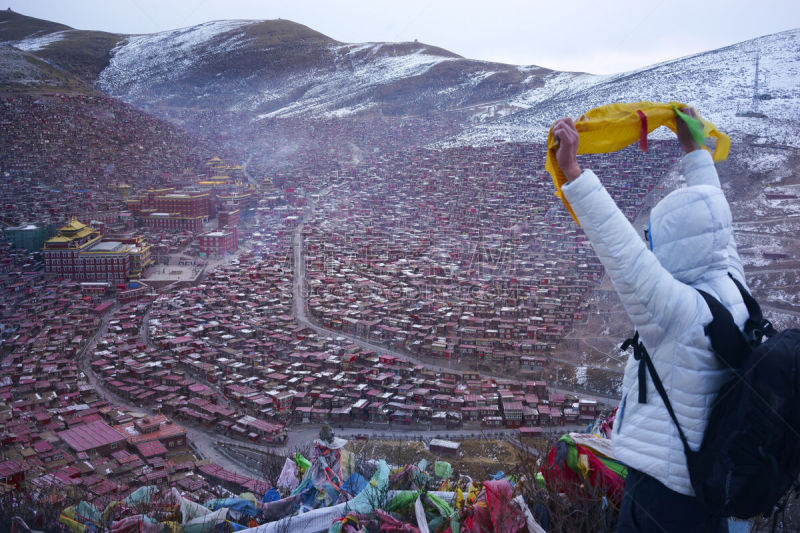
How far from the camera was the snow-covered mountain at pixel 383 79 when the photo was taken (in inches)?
710

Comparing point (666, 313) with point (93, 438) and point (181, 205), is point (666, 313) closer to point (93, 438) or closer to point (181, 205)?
point (93, 438)

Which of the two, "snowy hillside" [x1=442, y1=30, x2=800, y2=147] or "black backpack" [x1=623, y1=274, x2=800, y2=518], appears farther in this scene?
"snowy hillside" [x1=442, y1=30, x2=800, y2=147]

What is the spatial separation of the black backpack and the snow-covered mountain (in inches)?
540

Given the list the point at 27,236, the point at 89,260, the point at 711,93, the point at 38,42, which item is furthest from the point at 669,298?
the point at 38,42

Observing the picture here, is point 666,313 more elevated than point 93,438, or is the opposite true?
point 666,313

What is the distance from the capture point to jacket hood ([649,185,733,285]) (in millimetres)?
725

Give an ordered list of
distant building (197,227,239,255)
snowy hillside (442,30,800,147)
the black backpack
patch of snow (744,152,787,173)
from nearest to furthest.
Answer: the black backpack
patch of snow (744,152,787,173)
distant building (197,227,239,255)
snowy hillside (442,30,800,147)

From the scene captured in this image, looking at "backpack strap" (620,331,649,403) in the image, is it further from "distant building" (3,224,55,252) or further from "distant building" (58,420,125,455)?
"distant building" (3,224,55,252)

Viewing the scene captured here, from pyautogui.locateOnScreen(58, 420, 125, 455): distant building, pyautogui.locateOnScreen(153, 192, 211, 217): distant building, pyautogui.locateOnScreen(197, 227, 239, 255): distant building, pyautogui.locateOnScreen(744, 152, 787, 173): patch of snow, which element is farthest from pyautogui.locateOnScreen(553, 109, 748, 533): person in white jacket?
pyautogui.locateOnScreen(153, 192, 211, 217): distant building

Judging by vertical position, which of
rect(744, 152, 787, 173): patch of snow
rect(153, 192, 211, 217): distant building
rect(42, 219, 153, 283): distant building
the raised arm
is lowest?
rect(42, 219, 153, 283): distant building

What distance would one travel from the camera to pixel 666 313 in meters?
0.67

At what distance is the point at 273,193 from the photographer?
60.3ft

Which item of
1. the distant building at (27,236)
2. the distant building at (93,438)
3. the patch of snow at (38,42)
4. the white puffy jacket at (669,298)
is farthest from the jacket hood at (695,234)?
the patch of snow at (38,42)

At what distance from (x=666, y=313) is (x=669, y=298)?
0.06 feet
